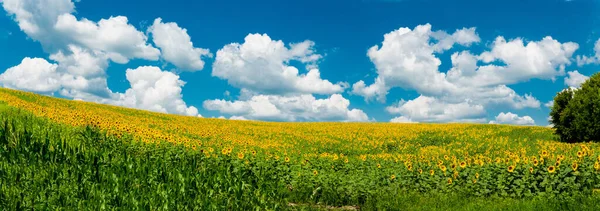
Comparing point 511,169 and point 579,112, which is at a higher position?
point 579,112

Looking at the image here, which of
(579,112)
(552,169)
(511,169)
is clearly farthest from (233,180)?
(579,112)

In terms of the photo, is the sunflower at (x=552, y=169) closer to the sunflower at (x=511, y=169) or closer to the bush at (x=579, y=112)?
the sunflower at (x=511, y=169)

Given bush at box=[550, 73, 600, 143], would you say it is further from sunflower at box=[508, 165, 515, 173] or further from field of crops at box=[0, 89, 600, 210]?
sunflower at box=[508, 165, 515, 173]

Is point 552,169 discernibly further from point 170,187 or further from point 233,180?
point 170,187

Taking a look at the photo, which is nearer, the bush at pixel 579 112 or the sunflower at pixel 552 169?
the sunflower at pixel 552 169

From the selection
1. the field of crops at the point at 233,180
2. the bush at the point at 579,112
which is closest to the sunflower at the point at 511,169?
the field of crops at the point at 233,180

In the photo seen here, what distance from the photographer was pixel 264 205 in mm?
8984

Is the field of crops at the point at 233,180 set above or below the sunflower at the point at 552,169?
below

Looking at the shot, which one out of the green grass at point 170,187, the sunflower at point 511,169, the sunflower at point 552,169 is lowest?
the green grass at point 170,187

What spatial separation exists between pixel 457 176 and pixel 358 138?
663 inches

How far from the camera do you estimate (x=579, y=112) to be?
22.7 m

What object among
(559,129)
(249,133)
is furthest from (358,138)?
(559,129)

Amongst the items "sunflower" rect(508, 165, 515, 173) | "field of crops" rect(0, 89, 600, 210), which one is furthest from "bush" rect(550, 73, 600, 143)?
"sunflower" rect(508, 165, 515, 173)

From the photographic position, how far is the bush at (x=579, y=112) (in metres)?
21.8
